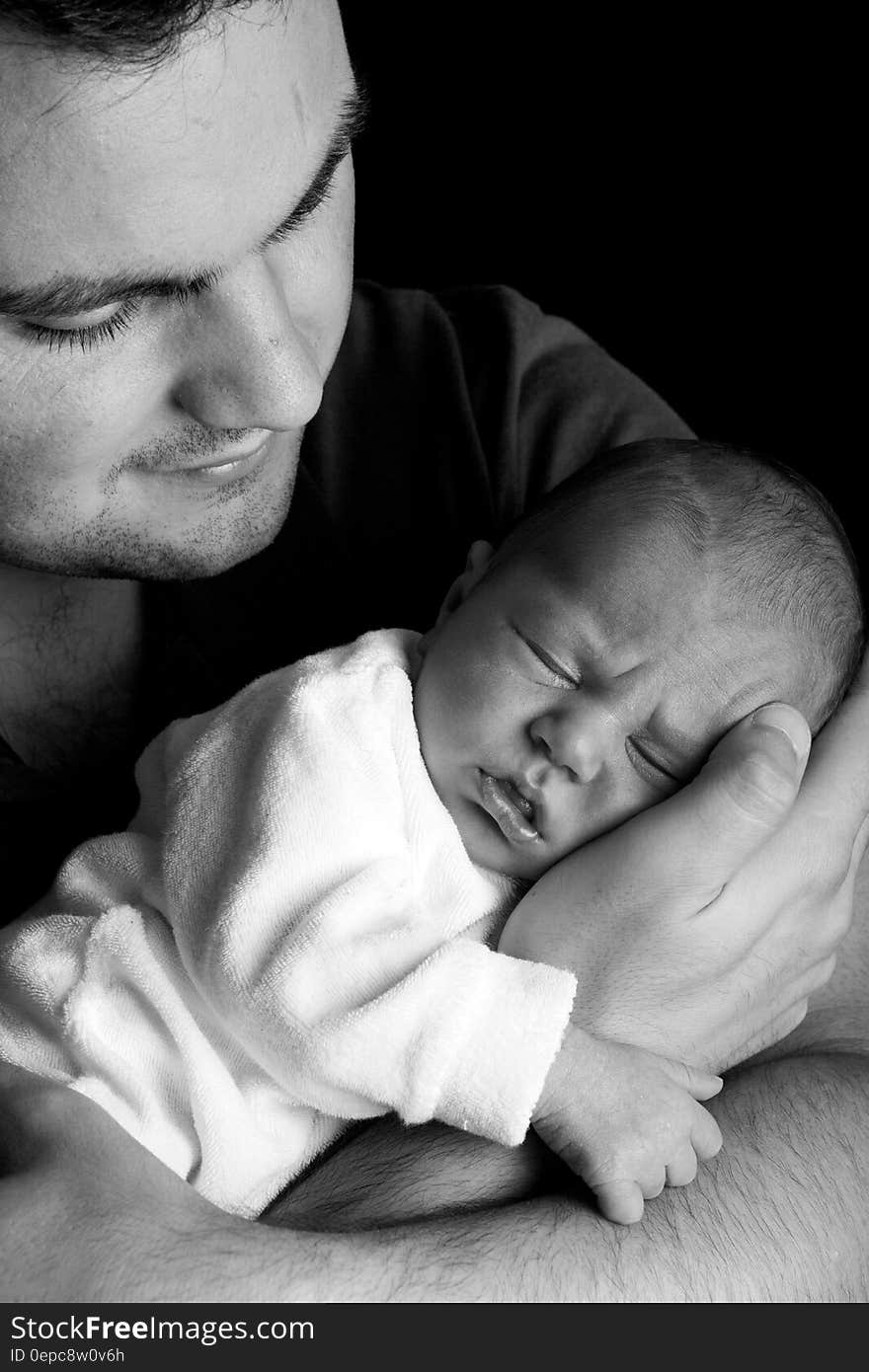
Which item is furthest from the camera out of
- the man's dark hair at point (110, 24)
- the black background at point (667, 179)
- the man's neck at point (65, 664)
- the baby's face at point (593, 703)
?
the black background at point (667, 179)

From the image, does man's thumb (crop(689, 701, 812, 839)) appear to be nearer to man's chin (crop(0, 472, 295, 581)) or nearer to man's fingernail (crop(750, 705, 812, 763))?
man's fingernail (crop(750, 705, 812, 763))

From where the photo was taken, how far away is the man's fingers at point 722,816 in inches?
49.1

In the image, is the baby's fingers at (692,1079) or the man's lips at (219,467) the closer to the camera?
the baby's fingers at (692,1079)

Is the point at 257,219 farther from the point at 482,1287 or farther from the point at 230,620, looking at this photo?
the point at 482,1287

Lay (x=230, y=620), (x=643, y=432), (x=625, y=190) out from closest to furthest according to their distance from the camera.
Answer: (x=230, y=620) → (x=643, y=432) → (x=625, y=190)

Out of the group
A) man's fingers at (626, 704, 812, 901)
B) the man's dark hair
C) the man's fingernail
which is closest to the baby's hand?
man's fingers at (626, 704, 812, 901)

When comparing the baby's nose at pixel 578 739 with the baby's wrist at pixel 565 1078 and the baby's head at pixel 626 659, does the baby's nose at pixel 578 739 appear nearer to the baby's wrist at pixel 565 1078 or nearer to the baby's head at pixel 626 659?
the baby's head at pixel 626 659

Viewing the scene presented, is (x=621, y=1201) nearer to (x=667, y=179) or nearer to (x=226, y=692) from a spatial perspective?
(x=226, y=692)

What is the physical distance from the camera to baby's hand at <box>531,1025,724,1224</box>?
1174 millimetres

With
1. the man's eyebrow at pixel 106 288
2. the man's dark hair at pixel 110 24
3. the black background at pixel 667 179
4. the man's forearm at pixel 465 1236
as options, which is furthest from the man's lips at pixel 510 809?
the black background at pixel 667 179

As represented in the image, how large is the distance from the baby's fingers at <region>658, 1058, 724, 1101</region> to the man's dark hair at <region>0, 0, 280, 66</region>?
89 cm
